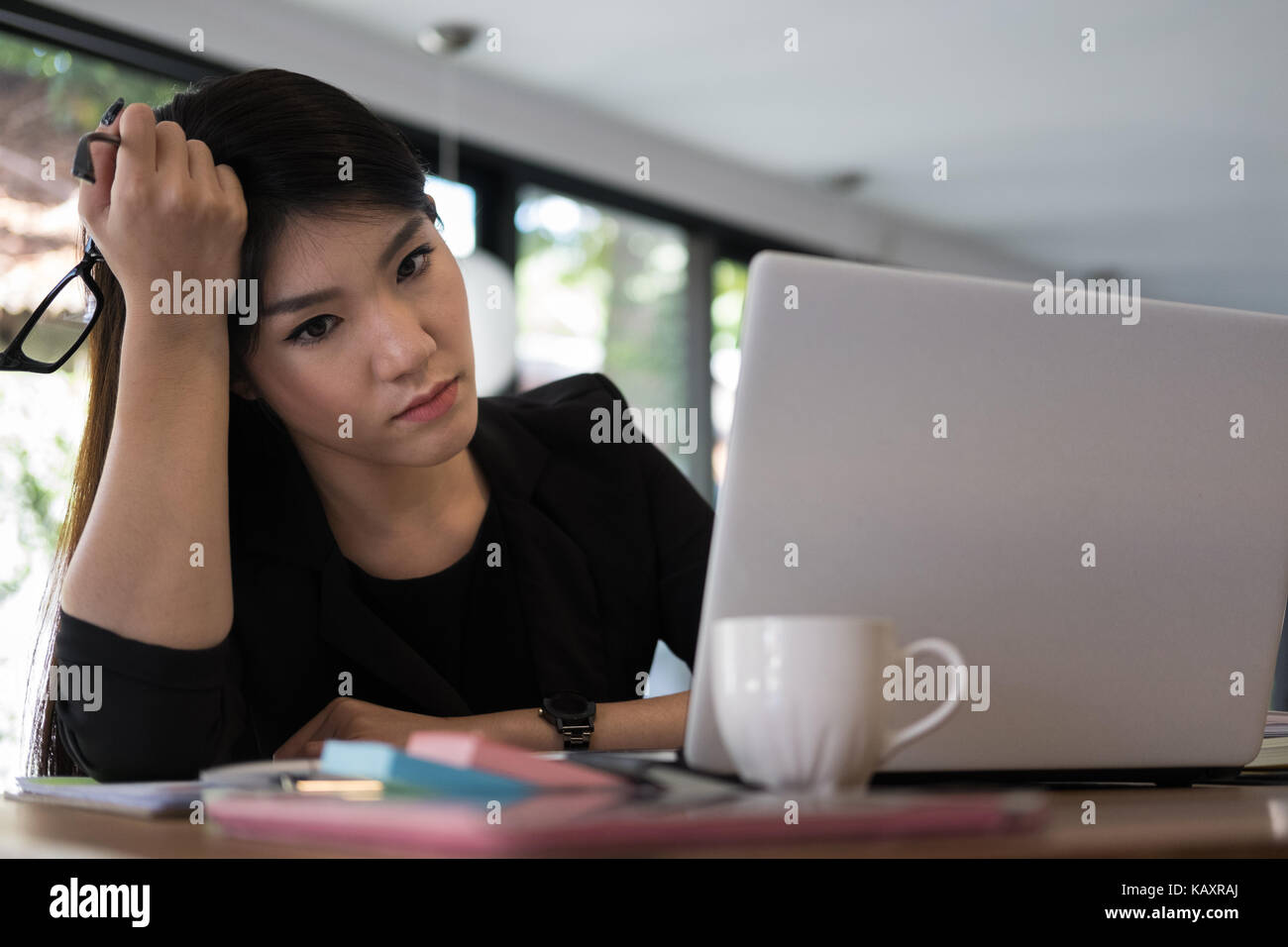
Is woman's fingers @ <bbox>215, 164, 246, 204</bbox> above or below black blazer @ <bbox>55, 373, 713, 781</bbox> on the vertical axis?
above

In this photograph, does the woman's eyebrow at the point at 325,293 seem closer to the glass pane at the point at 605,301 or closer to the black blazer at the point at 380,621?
the black blazer at the point at 380,621

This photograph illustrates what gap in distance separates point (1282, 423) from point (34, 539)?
2.88 m

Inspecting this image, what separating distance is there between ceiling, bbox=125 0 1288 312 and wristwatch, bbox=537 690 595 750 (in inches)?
117

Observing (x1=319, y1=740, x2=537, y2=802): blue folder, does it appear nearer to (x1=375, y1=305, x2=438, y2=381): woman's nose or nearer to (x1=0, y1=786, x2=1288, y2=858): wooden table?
(x1=0, y1=786, x2=1288, y2=858): wooden table

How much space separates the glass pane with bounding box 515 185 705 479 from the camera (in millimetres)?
4355

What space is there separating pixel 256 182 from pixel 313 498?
1.04ft

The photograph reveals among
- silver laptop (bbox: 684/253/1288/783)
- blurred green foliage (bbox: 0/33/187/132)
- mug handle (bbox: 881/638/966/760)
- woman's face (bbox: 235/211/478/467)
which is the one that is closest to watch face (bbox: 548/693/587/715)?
woman's face (bbox: 235/211/478/467)

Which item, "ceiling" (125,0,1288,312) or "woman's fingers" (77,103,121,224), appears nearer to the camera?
"woman's fingers" (77,103,121,224)

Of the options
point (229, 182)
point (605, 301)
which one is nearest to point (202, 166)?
point (229, 182)

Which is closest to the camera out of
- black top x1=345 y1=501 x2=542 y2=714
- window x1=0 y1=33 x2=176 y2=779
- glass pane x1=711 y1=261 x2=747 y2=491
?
black top x1=345 y1=501 x2=542 y2=714

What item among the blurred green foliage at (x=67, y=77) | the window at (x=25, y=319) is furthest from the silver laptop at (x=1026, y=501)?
the blurred green foliage at (x=67, y=77)

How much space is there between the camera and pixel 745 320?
0.65m

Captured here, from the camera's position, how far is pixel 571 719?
3.39 feet

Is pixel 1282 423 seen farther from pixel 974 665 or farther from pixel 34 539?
pixel 34 539
